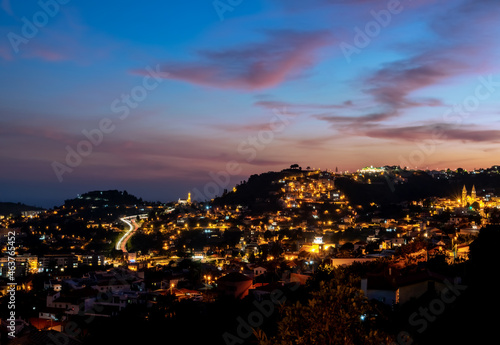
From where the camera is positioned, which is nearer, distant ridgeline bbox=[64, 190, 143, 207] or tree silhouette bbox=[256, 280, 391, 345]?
tree silhouette bbox=[256, 280, 391, 345]

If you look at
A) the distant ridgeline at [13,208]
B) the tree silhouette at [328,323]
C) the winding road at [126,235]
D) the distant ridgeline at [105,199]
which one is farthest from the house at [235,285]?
the distant ridgeline at [13,208]

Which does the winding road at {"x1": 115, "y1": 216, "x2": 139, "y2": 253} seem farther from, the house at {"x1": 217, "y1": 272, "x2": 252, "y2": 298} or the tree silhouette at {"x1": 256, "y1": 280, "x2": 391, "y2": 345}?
the tree silhouette at {"x1": 256, "y1": 280, "x2": 391, "y2": 345}

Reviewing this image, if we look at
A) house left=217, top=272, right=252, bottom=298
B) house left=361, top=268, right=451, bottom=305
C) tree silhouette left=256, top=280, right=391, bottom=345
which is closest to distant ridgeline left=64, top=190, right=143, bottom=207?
house left=217, top=272, right=252, bottom=298

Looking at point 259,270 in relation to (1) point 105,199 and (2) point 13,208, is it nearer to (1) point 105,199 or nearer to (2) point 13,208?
(1) point 105,199

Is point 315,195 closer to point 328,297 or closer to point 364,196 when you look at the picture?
point 364,196

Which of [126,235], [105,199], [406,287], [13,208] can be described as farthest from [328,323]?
[13,208]

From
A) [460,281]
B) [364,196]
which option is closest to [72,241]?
[364,196]

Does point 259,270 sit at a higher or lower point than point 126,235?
higher
